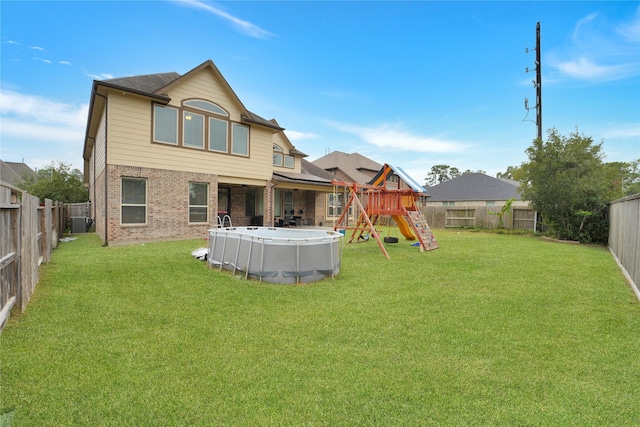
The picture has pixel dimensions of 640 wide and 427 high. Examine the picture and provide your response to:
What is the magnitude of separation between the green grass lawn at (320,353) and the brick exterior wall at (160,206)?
4.96m

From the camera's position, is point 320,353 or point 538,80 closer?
point 320,353

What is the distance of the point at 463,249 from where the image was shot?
1138cm

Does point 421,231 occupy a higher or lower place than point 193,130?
lower

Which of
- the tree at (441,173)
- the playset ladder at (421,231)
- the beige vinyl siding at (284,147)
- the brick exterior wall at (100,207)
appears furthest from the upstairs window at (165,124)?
the tree at (441,173)

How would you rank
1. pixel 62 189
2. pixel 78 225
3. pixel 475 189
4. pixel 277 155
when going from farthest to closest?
pixel 475 189 < pixel 62 189 < pixel 277 155 < pixel 78 225

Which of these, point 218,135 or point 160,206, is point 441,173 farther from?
point 160,206

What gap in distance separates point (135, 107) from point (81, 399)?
36.1ft

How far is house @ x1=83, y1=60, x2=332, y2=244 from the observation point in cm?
1082

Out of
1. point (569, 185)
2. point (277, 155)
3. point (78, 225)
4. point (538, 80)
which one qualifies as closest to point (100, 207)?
point (78, 225)

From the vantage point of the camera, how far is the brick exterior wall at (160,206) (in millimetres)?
10797

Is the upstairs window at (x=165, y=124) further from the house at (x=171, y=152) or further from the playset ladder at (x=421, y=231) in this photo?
the playset ladder at (x=421, y=231)

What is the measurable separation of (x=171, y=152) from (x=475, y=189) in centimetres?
3273

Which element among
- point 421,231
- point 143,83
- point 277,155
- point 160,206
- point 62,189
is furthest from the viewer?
point 62,189

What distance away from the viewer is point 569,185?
14.0 metres
